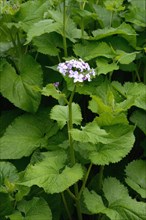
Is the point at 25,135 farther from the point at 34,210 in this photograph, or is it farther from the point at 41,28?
the point at 41,28

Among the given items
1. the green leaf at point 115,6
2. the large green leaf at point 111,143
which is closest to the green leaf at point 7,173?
the large green leaf at point 111,143

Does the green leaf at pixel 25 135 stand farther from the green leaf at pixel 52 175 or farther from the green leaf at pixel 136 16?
the green leaf at pixel 136 16

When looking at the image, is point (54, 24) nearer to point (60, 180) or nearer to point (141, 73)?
point (141, 73)

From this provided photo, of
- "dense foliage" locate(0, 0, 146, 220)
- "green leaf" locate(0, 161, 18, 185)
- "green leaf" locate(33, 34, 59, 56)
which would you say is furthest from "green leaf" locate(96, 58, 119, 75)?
"green leaf" locate(0, 161, 18, 185)

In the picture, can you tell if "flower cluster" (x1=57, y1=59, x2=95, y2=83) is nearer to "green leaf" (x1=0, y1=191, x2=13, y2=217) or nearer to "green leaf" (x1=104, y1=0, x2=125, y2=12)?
"green leaf" (x1=0, y1=191, x2=13, y2=217)

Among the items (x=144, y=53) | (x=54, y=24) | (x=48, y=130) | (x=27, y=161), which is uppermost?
(x=54, y=24)

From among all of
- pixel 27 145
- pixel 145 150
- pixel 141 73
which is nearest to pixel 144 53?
pixel 141 73
